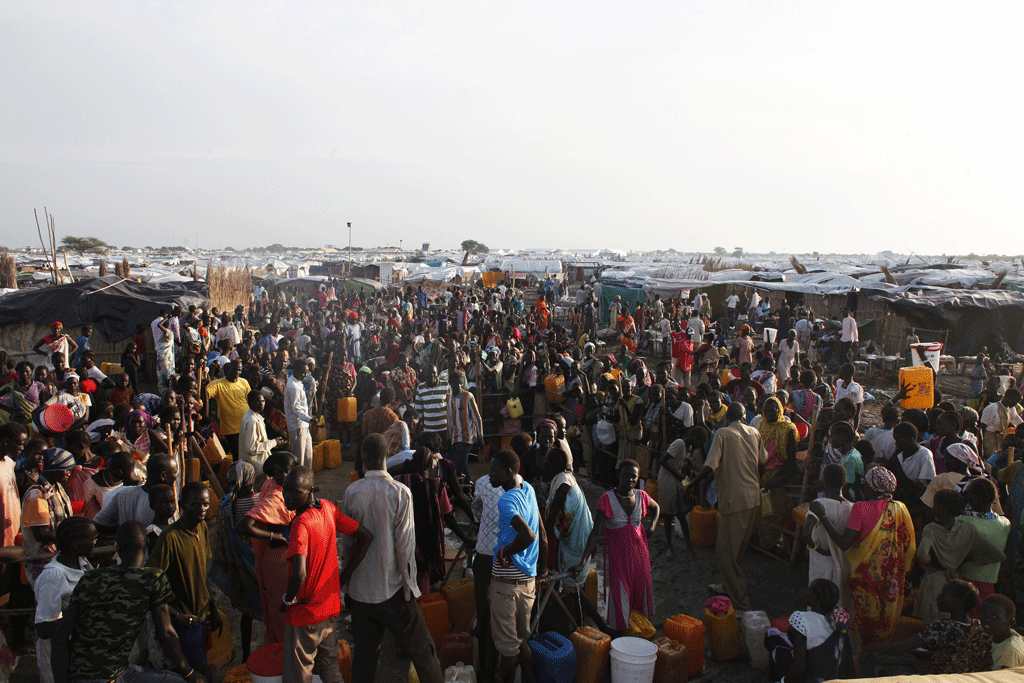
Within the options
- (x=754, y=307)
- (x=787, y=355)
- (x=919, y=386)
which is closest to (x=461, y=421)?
(x=919, y=386)

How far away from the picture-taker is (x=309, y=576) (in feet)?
11.9

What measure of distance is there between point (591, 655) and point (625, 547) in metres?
0.83

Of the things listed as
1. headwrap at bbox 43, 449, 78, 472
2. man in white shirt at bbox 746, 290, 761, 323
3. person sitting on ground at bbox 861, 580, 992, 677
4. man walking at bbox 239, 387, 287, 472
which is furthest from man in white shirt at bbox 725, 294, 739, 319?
headwrap at bbox 43, 449, 78, 472

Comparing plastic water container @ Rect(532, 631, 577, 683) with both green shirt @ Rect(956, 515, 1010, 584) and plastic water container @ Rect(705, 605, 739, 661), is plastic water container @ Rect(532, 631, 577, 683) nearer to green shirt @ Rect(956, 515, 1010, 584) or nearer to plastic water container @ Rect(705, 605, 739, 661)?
plastic water container @ Rect(705, 605, 739, 661)

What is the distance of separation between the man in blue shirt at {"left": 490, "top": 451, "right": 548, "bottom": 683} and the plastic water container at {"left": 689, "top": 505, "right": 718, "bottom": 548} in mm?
3165

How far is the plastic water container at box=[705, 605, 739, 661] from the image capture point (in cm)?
478

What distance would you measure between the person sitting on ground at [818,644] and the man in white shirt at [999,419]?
507 centimetres

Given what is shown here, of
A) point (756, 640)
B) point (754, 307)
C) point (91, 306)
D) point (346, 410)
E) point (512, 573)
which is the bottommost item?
point (756, 640)

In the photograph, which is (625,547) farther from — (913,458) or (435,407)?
(435,407)

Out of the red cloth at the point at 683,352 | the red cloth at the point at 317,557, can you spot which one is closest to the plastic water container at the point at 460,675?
the red cloth at the point at 317,557

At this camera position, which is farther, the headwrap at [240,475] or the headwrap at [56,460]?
the headwrap at [56,460]

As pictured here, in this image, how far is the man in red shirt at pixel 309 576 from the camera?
3551 millimetres

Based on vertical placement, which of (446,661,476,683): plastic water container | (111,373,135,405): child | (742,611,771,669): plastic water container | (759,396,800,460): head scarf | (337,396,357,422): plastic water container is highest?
(759,396,800,460): head scarf

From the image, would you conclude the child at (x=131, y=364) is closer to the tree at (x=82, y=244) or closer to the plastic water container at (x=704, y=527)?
the plastic water container at (x=704, y=527)
